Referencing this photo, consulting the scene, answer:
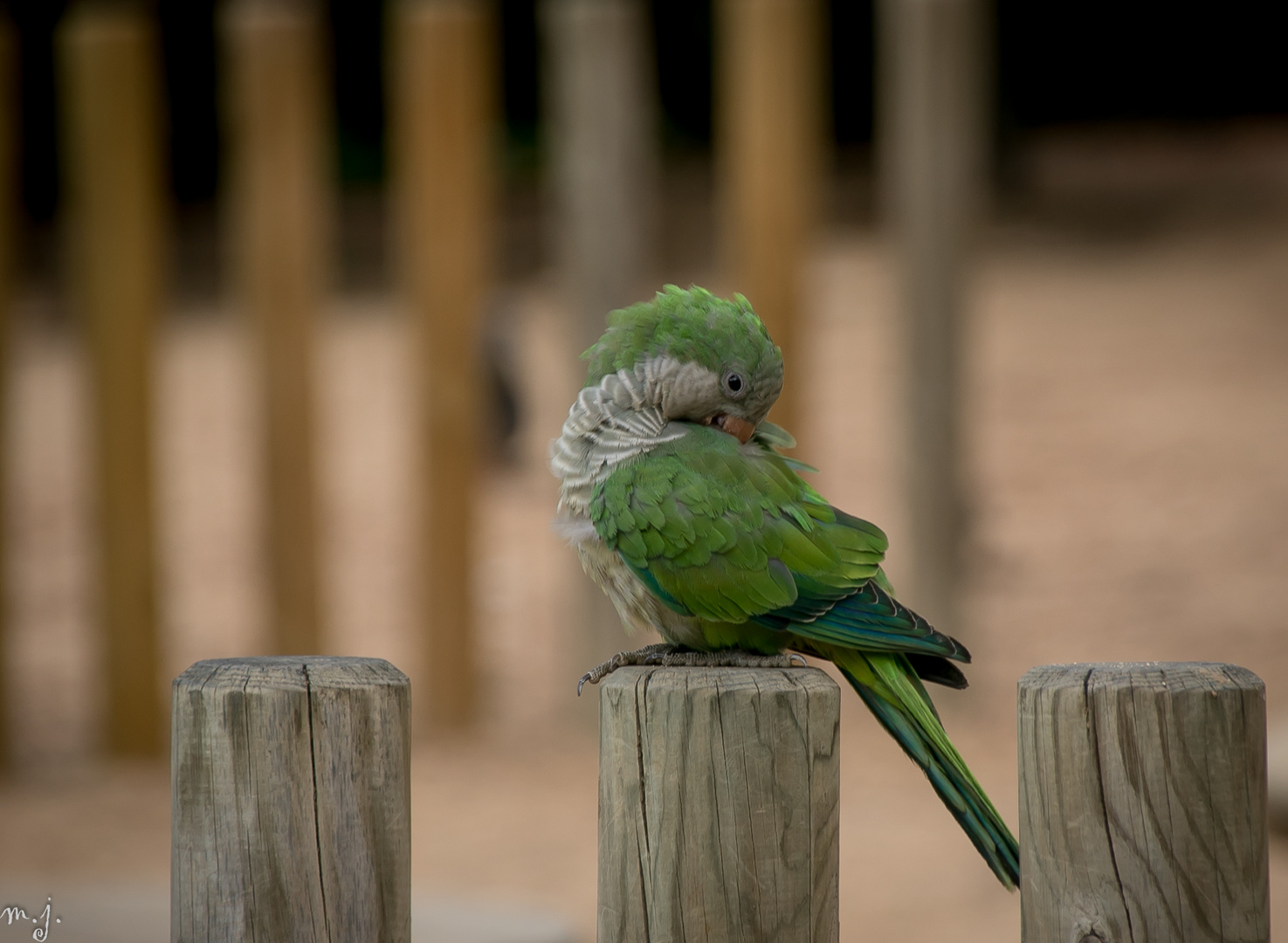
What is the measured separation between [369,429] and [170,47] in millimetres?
7750

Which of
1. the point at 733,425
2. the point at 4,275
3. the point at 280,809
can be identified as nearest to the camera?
the point at 280,809

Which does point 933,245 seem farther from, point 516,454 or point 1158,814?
point 516,454

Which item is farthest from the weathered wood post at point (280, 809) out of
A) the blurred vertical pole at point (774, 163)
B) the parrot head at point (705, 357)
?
the blurred vertical pole at point (774, 163)

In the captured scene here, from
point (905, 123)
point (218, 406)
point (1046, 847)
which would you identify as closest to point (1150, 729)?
point (1046, 847)

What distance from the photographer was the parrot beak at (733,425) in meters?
2.54

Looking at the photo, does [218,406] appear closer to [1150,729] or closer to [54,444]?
[54,444]

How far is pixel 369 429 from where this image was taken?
33.4ft

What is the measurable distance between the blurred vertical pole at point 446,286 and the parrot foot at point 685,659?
2.91m

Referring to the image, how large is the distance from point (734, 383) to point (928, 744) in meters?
0.77

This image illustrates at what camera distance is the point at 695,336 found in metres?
2.47

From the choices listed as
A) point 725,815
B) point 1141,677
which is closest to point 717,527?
point 725,815

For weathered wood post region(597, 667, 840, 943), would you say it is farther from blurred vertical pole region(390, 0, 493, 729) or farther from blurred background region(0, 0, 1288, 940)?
blurred vertical pole region(390, 0, 493, 729)

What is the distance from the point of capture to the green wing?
2.28 m
